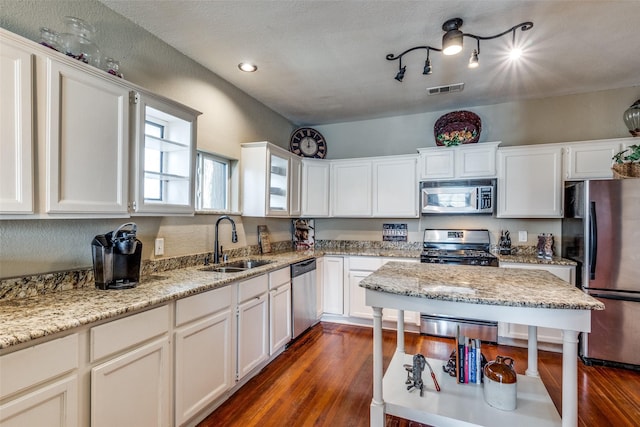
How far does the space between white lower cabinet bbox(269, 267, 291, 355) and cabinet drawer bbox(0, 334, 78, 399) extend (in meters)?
1.57

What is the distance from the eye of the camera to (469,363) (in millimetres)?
2004

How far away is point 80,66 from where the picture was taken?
1568 mm

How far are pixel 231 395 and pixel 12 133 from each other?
2.03 meters

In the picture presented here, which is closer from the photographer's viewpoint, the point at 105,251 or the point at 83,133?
the point at 83,133

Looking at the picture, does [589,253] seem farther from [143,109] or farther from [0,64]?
[0,64]

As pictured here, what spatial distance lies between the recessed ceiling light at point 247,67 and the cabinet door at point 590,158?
322cm

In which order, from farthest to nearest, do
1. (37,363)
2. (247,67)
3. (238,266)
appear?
(238,266) → (247,67) → (37,363)

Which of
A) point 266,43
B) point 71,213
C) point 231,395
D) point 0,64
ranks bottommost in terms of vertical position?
point 231,395

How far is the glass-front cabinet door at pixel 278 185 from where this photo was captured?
134 inches

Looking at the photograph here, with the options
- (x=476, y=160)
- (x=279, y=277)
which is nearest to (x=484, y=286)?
(x=279, y=277)

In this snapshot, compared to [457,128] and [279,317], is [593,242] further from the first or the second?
[279,317]

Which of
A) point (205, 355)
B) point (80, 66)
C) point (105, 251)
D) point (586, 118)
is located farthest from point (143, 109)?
point (586, 118)

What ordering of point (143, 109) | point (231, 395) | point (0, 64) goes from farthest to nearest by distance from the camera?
point (231, 395)
point (143, 109)
point (0, 64)

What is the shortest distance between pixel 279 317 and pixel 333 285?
109 cm
